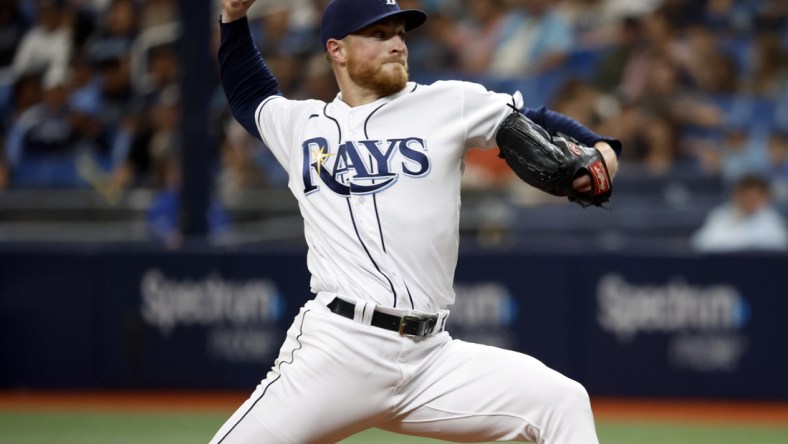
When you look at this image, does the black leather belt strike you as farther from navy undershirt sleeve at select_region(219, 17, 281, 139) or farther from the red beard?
navy undershirt sleeve at select_region(219, 17, 281, 139)

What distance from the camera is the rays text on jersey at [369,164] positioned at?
386cm

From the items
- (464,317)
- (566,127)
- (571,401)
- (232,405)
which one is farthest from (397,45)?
(232,405)

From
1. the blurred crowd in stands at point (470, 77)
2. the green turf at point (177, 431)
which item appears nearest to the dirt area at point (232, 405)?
the green turf at point (177, 431)

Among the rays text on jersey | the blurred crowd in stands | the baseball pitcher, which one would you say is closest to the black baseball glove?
the baseball pitcher

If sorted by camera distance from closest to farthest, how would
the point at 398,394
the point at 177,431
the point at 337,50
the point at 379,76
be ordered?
the point at 398,394
the point at 379,76
the point at 337,50
the point at 177,431

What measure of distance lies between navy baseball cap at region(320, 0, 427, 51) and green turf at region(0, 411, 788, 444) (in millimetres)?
3692

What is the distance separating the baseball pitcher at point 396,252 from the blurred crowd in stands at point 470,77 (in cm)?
600

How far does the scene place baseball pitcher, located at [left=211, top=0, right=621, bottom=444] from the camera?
3.71m

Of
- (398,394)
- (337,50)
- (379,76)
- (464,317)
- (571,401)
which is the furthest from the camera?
(464,317)

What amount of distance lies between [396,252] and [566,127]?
2.49ft

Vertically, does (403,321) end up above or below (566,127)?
below

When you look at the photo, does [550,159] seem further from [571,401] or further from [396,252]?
[571,401]

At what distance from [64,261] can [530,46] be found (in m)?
5.32

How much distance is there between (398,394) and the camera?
3789mm
